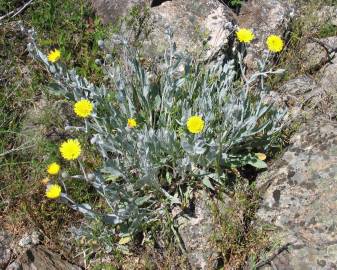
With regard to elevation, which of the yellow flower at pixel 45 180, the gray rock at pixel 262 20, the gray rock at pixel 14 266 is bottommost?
the gray rock at pixel 14 266

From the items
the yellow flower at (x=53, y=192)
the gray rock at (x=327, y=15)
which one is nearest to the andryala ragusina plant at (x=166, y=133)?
the yellow flower at (x=53, y=192)

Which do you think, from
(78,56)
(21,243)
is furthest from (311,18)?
(21,243)

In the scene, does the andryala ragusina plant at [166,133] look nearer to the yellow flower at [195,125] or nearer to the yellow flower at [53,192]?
the yellow flower at [195,125]

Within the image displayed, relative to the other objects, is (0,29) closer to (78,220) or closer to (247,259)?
(78,220)

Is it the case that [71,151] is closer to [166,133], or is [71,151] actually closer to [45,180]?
[45,180]

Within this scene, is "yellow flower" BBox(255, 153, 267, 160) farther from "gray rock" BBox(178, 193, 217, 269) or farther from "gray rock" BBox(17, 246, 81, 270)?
"gray rock" BBox(17, 246, 81, 270)

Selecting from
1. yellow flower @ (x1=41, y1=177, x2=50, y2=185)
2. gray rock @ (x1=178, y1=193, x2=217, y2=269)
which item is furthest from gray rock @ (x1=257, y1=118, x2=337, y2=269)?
yellow flower @ (x1=41, y1=177, x2=50, y2=185)

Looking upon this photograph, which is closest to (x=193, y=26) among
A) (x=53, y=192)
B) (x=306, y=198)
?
(x=306, y=198)
